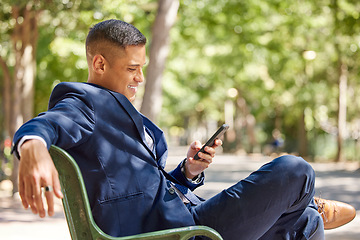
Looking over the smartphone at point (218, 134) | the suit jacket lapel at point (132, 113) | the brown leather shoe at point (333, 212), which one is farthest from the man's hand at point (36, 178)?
the brown leather shoe at point (333, 212)

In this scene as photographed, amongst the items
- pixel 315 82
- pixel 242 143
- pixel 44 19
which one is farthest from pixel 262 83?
pixel 44 19

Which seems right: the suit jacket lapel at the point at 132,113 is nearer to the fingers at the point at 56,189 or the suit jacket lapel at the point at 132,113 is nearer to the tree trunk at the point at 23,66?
the fingers at the point at 56,189

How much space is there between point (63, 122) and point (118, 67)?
56 cm

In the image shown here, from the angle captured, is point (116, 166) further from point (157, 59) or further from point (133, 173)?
point (157, 59)

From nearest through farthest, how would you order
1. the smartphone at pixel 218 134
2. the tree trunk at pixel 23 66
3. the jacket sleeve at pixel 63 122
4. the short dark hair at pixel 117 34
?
1. the jacket sleeve at pixel 63 122
2. the short dark hair at pixel 117 34
3. the smartphone at pixel 218 134
4. the tree trunk at pixel 23 66

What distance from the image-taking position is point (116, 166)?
7.84 feet

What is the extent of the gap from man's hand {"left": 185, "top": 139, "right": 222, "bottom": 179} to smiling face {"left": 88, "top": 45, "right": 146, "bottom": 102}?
1.61 feet

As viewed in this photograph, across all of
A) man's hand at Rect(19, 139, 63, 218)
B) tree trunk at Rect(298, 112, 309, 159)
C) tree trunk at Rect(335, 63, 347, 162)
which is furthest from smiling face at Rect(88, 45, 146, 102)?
tree trunk at Rect(298, 112, 309, 159)

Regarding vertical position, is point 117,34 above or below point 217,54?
above

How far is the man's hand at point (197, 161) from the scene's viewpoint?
280cm

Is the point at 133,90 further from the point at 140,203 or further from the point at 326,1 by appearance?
the point at 326,1

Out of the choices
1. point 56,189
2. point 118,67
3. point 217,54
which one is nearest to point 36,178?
point 56,189

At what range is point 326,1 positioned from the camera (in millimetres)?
19672

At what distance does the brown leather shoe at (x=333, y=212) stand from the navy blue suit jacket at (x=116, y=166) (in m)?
0.87
